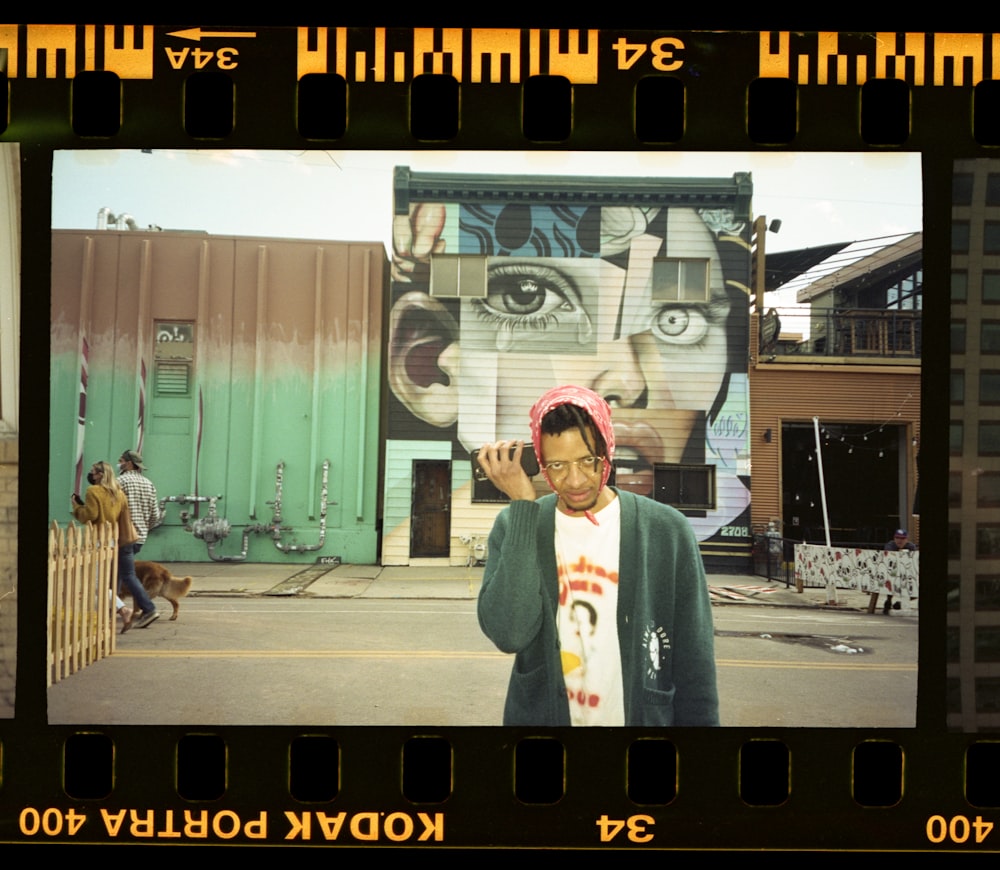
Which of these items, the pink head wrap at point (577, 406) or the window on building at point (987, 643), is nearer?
the pink head wrap at point (577, 406)

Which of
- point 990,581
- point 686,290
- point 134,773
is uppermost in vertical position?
point 686,290

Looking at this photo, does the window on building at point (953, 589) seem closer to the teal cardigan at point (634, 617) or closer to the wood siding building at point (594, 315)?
the wood siding building at point (594, 315)

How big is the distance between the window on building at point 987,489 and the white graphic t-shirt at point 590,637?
1764mm

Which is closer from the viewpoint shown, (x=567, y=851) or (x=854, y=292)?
(x=567, y=851)

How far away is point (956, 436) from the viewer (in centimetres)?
358

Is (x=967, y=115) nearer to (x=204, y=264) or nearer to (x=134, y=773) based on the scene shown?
(x=204, y=264)

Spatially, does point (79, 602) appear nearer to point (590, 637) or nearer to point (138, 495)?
point (138, 495)

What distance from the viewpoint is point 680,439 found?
352 centimetres

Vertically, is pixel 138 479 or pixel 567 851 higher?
pixel 138 479

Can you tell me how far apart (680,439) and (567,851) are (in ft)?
6.68

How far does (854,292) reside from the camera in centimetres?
385

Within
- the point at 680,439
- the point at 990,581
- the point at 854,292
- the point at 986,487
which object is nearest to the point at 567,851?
the point at 680,439

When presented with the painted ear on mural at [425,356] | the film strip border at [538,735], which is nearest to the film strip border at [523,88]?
the film strip border at [538,735]

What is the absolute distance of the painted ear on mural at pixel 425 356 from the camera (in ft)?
11.8
